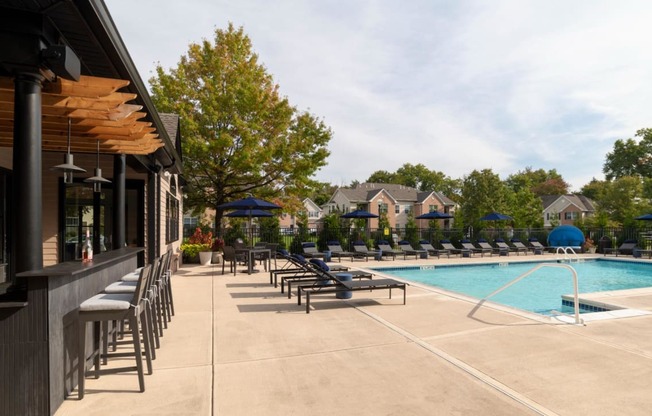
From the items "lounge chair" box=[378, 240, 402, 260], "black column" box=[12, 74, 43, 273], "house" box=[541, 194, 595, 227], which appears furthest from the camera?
"house" box=[541, 194, 595, 227]

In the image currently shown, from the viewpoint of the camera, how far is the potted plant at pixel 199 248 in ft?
53.1

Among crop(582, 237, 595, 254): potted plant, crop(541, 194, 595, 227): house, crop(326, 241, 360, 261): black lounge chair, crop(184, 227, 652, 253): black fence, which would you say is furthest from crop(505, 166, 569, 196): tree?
crop(326, 241, 360, 261): black lounge chair

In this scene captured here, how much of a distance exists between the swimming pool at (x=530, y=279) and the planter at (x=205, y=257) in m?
7.13

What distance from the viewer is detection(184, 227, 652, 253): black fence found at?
2030 cm

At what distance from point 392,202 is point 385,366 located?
52.4m

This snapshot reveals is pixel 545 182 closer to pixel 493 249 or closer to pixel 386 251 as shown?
pixel 493 249

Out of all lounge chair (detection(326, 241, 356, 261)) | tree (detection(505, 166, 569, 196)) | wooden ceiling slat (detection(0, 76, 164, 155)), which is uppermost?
tree (detection(505, 166, 569, 196))

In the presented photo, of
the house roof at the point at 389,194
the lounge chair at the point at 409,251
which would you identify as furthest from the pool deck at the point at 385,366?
the house roof at the point at 389,194

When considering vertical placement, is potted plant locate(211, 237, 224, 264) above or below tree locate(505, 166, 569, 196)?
below

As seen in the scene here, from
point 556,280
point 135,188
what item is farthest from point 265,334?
point 556,280

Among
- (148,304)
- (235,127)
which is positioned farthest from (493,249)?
(148,304)

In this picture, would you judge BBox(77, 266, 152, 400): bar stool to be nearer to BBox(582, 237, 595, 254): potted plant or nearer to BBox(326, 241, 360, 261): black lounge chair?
BBox(326, 241, 360, 261): black lounge chair

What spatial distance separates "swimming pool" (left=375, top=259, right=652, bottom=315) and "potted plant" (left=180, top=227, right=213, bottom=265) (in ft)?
23.9

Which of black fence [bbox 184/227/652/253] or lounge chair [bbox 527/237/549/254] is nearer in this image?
black fence [bbox 184/227/652/253]
